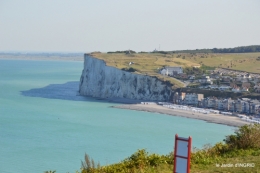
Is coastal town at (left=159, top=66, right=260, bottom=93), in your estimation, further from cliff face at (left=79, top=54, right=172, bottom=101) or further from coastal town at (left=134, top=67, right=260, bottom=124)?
cliff face at (left=79, top=54, right=172, bottom=101)

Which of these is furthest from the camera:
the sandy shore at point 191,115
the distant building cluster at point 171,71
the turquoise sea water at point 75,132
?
the distant building cluster at point 171,71

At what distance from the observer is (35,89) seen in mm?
38781

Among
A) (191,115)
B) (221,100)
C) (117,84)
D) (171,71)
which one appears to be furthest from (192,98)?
(171,71)

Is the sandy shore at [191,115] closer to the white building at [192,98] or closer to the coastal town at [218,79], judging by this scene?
the white building at [192,98]

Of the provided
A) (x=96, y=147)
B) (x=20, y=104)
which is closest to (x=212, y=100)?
(x=20, y=104)

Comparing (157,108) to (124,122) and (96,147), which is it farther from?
(96,147)

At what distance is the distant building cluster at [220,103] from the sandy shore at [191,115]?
72.8 inches

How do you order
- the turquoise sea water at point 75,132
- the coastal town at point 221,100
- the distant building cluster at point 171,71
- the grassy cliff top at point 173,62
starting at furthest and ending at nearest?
the grassy cliff top at point 173,62 → the distant building cluster at point 171,71 → the coastal town at point 221,100 → the turquoise sea water at point 75,132

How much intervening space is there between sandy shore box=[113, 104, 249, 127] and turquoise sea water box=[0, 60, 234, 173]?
2.73 ft

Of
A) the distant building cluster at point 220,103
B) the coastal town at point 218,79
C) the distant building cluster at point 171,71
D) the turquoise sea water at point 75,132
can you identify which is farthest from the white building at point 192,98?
the distant building cluster at point 171,71

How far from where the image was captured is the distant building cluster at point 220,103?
26.6 m

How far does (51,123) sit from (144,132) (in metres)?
4.68

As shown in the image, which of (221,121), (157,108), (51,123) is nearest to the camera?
(51,123)

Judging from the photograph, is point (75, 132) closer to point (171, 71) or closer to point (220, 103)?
point (220, 103)
